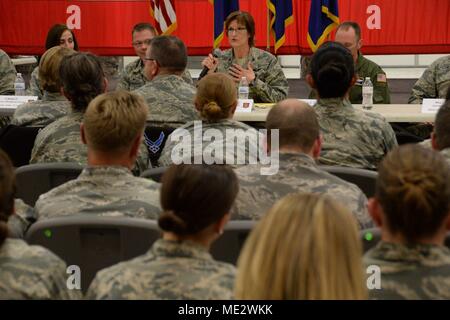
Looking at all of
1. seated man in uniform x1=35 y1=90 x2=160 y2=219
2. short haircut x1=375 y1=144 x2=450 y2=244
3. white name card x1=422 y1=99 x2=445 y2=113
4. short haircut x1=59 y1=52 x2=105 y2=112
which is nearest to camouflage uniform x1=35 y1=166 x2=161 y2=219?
seated man in uniform x1=35 y1=90 x2=160 y2=219

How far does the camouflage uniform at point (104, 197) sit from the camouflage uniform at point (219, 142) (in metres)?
0.84

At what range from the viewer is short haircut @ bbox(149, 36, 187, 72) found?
16.5ft

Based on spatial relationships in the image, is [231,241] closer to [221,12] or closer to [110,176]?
[110,176]

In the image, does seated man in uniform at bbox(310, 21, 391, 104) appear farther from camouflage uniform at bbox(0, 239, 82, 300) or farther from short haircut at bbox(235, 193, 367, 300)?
short haircut at bbox(235, 193, 367, 300)

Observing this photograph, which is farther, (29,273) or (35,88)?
(35,88)

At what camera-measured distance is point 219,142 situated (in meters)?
3.63

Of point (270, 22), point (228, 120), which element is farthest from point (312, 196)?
point (270, 22)

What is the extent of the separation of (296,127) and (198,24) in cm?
666

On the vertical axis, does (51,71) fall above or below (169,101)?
above

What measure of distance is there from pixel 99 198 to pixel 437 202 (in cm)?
118

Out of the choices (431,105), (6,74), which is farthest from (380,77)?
(6,74)
